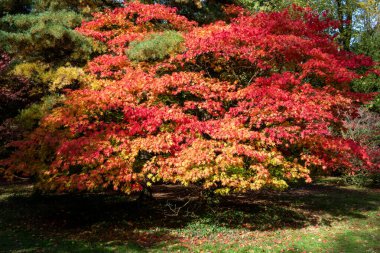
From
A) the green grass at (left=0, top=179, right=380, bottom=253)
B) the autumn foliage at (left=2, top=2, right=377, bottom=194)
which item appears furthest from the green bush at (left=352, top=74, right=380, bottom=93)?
the autumn foliage at (left=2, top=2, right=377, bottom=194)

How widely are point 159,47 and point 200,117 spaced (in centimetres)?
233

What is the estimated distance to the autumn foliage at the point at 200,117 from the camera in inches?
Result: 324

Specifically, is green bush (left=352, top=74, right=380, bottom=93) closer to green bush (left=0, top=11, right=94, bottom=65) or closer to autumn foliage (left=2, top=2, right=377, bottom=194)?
autumn foliage (left=2, top=2, right=377, bottom=194)

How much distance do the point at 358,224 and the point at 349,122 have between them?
9798mm

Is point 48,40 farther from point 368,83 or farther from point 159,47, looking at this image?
point 368,83

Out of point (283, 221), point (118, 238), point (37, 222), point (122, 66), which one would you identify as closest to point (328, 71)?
point (283, 221)

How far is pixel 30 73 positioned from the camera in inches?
419

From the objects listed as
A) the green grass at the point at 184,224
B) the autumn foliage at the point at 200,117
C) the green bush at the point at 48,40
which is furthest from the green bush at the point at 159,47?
the green grass at the point at 184,224

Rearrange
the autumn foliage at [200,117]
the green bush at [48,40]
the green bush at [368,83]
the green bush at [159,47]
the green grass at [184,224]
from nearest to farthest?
1. the autumn foliage at [200,117]
2. the green grass at [184,224]
3. the green bush at [159,47]
4. the green bush at [48,40]
5. the green bush at [368,83]

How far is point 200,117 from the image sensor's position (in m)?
10.3

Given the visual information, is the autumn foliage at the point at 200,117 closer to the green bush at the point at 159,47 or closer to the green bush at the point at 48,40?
the green bush at the point at 159,47

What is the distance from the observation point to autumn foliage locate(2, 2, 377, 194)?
8227 mm

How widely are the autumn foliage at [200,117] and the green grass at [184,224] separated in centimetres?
137

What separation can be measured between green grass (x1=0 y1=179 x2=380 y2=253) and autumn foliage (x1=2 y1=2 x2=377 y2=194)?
137 centimetres
